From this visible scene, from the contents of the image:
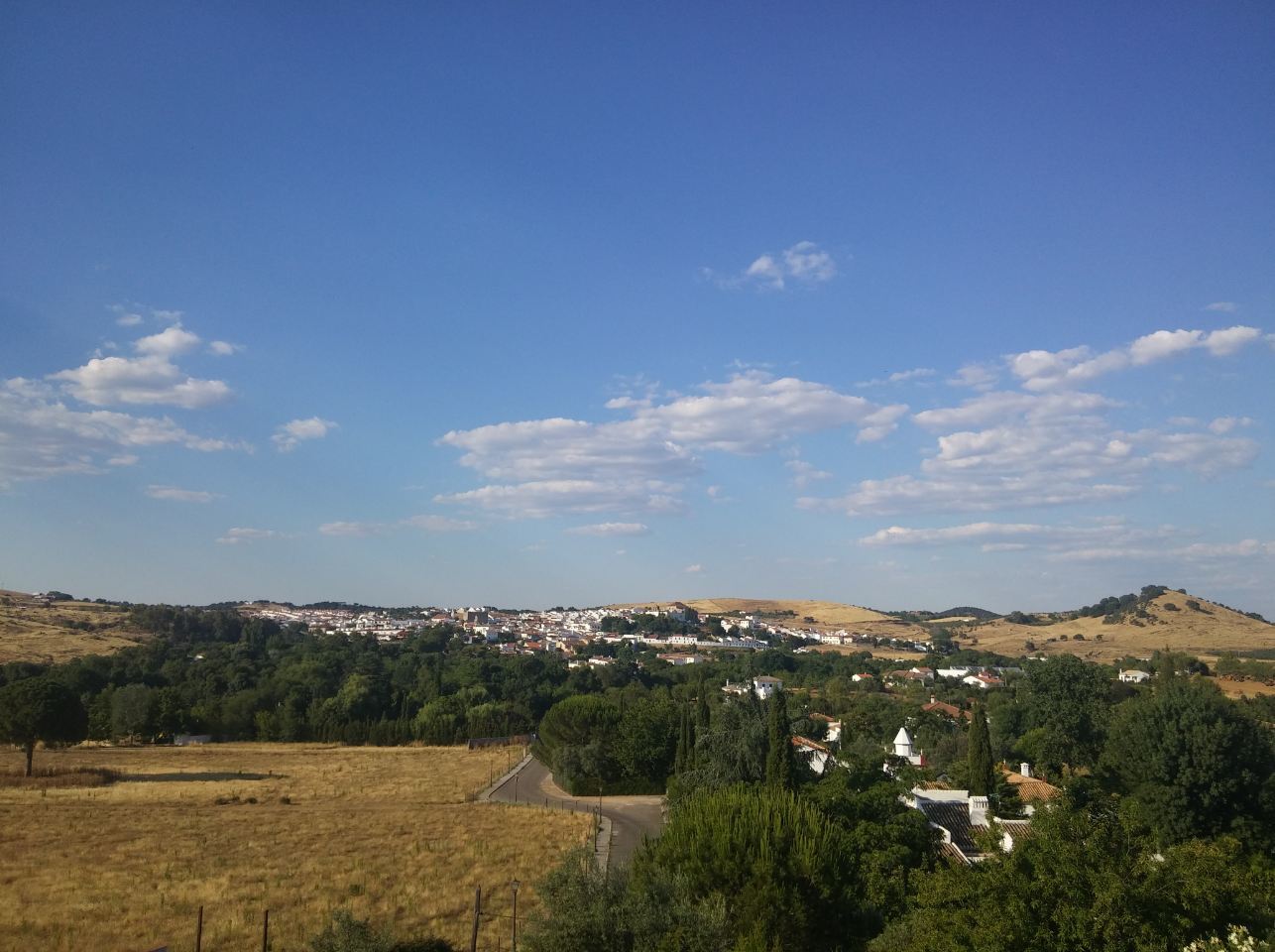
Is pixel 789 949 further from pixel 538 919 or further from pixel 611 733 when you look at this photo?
pixel 611 733

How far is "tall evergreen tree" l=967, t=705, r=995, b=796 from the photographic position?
120 ft

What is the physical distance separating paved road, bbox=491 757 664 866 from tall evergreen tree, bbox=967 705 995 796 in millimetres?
13601

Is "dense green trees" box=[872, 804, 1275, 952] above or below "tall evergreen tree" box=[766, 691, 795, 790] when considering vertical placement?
above

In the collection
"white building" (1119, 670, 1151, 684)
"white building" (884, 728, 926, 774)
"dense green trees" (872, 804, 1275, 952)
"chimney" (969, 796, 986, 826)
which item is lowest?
"white building" (884, 728, 926, 774)

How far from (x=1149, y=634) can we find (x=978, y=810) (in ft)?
483

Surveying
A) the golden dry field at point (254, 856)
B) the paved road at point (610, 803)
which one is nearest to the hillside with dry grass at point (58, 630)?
the golden dry field at point (254, 856)

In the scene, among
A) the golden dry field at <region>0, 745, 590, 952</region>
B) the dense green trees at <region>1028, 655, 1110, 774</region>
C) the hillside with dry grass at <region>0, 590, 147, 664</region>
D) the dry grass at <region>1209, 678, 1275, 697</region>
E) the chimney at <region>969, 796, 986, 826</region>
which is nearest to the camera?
the golden dry field at <region>0, 745, 590, 952</region>

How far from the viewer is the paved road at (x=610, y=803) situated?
36031 millimetres

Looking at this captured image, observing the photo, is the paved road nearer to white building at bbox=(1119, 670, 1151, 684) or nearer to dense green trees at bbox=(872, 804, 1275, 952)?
dense green trees at bbox=(872, 804, 1275, 952)

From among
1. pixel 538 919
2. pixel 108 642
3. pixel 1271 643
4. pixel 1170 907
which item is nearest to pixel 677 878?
pixel 538 919

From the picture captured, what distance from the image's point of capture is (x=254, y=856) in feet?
90.0

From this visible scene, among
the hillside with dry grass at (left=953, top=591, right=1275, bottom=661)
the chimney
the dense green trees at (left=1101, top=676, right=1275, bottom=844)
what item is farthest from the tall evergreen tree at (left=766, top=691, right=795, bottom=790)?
the hillside with dry grass at (left=953, top=591, right=1275, bottom=661)

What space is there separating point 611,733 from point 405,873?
26489mm

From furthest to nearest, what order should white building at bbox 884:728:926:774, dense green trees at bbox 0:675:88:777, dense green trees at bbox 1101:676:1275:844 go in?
white building at bbox 884:728:926:774 → dense green trees at bbox 0:675:88:777 → dense green trees at bbox 1101:676:1275:844
